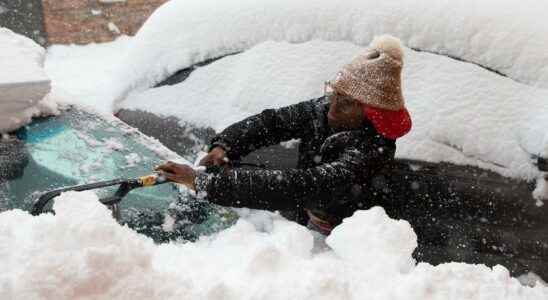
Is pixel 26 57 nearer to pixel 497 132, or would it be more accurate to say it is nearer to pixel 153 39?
pixel 153 39

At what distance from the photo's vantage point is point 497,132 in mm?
2703

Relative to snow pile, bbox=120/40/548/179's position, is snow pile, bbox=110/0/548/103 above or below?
above

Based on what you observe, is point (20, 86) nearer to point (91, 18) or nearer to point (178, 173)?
point (178, 173)

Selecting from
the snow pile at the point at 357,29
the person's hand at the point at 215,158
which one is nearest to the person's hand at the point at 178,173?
the person's hand at the point at 215,158

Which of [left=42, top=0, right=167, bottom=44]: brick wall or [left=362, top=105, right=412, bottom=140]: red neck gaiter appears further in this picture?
[left=42, top=0, right=167, bottom=44]: brick wall

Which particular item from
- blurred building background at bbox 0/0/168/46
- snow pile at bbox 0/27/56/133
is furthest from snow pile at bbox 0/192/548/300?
blurred building background at bbox 0/0/168/46

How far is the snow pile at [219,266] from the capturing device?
1239 millimetres

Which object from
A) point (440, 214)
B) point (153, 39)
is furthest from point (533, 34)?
point (153, 39)

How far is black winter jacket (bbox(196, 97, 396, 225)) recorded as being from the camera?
86.0 inches

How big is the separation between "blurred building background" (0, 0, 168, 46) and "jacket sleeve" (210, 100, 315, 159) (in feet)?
21.6

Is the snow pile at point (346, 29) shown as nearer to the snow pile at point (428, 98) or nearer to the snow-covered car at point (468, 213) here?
the snow pile at point (428, 98)

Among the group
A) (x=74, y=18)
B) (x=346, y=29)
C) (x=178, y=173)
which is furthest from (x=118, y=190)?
(x=74, y=18)

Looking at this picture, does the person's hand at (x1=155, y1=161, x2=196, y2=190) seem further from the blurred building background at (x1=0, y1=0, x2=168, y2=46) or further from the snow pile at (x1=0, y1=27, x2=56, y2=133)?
the blurred building background at (x1=0, y1=0, x2=168, y2=46)

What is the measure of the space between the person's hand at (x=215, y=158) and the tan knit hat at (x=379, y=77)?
638 mm
